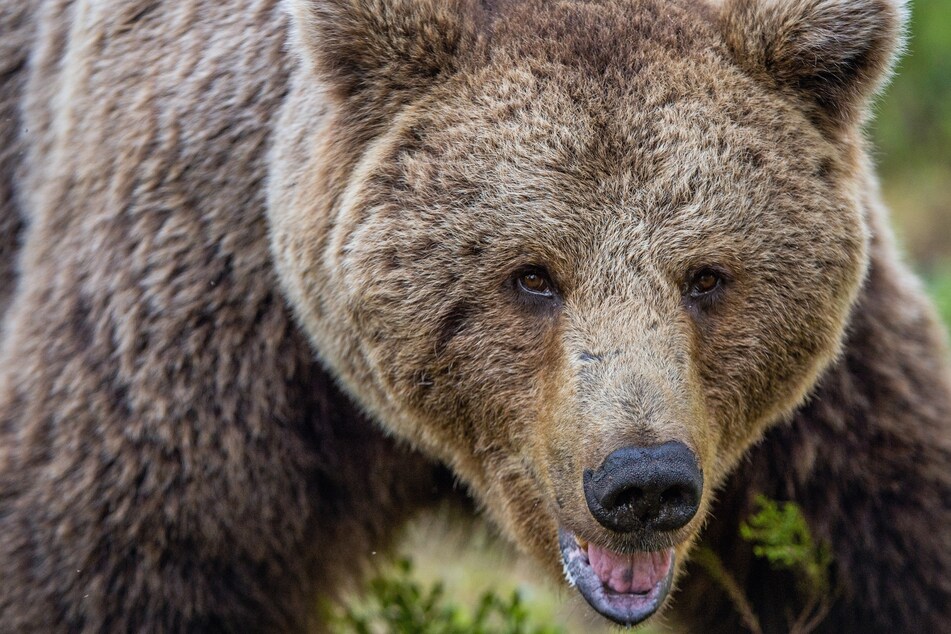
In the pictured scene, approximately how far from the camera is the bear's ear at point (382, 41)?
394 centimetres

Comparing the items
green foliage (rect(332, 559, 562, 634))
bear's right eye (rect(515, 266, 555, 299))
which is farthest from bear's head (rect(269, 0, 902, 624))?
green foliage (rect(332, 559, 562, 634))

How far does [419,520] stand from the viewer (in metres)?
5.27

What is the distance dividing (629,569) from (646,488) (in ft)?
1.76

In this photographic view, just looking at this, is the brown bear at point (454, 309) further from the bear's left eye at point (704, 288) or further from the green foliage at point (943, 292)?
the green foliage at point (943, 292)

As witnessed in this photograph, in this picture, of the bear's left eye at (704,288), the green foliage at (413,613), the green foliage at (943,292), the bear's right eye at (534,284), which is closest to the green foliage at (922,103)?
the green foliage at (943,292)

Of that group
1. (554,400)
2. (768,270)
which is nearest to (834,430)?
(768,270)

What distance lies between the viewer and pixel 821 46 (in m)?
3.97

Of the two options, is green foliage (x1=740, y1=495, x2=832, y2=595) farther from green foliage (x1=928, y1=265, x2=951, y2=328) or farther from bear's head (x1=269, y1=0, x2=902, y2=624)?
green foliage (x1=928, y1=265, x2=951, y2=328)

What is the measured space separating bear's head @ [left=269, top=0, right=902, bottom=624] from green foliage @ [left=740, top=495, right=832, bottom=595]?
38cm

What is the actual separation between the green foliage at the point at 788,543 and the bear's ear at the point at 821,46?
127 centimetres

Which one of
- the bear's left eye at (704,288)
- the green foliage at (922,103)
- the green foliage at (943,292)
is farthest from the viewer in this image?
the green foliage at (922,103)

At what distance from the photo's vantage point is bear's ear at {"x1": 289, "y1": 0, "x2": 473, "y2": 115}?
3939 millimetres

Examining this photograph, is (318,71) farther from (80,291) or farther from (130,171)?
(80,291)

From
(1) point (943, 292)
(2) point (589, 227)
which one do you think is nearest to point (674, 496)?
(2) point (589, 227)
